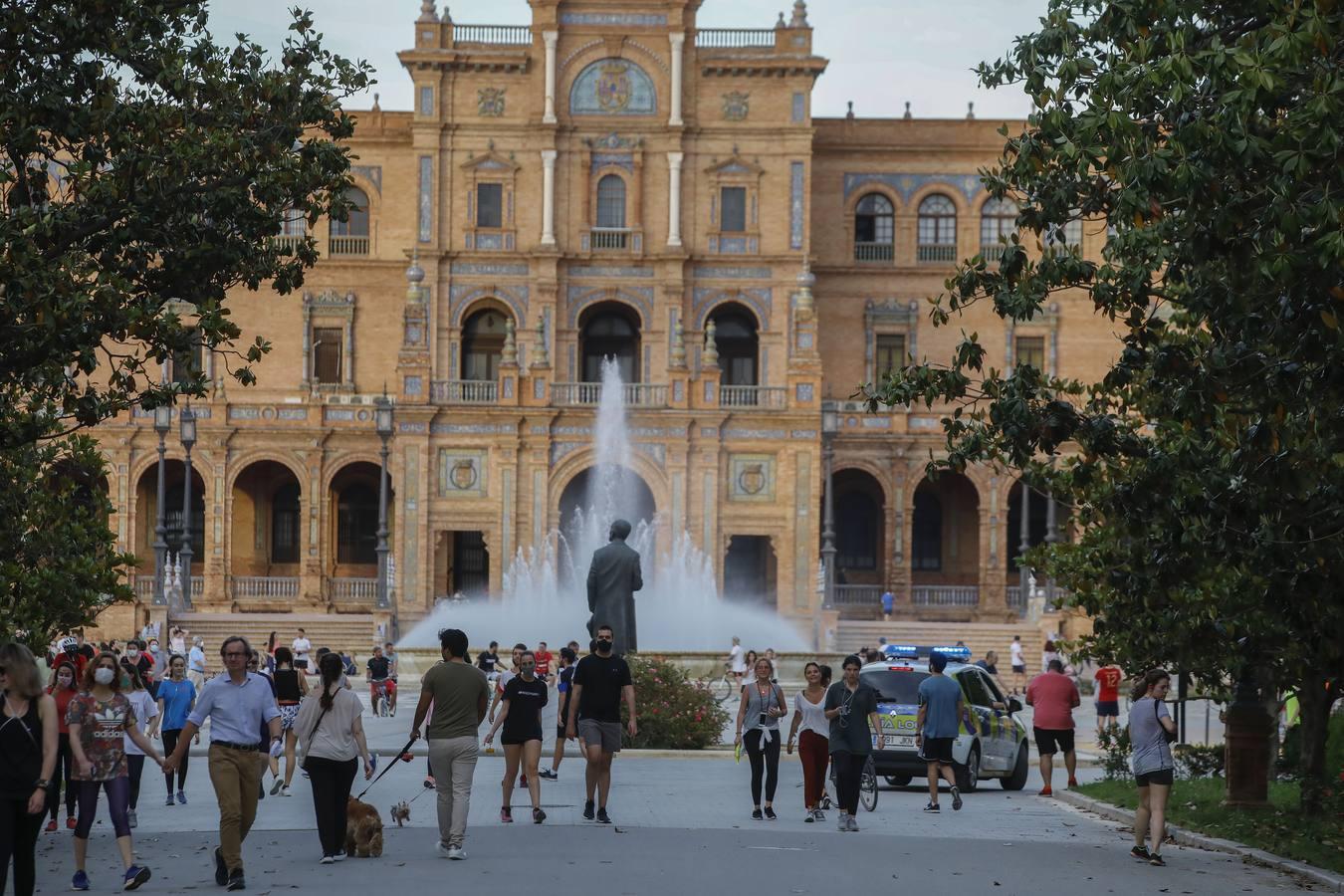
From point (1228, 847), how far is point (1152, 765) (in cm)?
142

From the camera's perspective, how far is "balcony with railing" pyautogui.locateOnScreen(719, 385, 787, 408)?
54.4 m

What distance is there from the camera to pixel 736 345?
194ft

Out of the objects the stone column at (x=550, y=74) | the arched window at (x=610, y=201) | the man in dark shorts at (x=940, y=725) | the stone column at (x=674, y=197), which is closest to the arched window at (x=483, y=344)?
the arched window at (x=610, y=201)

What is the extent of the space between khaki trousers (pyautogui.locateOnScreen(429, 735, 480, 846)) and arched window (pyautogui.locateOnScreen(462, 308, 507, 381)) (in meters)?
42.8

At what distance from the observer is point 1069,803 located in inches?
876

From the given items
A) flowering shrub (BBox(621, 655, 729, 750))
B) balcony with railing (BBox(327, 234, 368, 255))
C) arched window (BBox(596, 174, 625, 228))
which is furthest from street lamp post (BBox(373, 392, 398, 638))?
flowering shrub (BBox(621, 655, 729, 750))

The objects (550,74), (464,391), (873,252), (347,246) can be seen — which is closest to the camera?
(464,391)

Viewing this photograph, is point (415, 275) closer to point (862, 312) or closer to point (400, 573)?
point (400, 573)

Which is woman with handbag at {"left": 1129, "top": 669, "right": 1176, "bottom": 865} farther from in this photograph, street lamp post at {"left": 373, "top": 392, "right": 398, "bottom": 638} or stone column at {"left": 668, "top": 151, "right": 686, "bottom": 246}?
stone column at {"left": 668, "top": 151, "right": 686, "bottom": 246}

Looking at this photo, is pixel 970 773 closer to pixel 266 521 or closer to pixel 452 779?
pixel 452 779

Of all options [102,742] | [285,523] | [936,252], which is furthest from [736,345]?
[102,742]

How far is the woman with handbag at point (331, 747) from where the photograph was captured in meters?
14.7

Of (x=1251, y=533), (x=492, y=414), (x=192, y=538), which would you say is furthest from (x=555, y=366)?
(x=1251, y=533)

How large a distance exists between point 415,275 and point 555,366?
174 inches
